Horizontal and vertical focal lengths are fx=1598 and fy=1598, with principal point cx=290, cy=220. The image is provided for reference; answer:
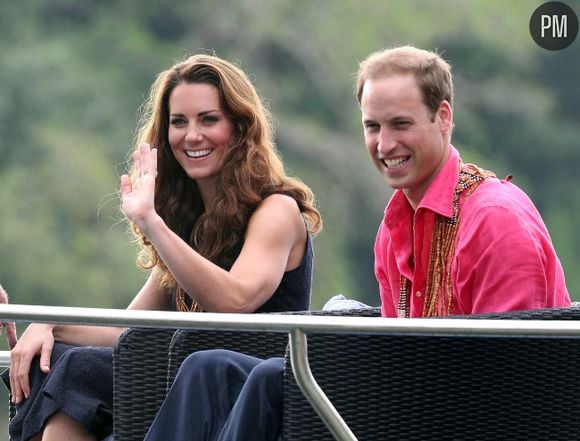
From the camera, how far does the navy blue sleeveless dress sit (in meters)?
3.12

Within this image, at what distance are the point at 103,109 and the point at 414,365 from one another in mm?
16006

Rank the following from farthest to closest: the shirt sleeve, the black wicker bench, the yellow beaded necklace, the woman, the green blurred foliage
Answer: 1. the green blurred foliage
2. the woman
3. the yellow beaded necklace
4. the shirt sleeve
5. the black wicker bench

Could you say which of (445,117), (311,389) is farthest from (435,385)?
(445,117)

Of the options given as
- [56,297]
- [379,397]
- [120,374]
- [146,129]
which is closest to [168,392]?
[120,374]

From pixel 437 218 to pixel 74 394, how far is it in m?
0.79

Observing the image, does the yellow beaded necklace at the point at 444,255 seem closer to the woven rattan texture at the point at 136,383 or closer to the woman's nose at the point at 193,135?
the woven rattan texture at the point at 136,383

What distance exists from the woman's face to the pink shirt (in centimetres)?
62

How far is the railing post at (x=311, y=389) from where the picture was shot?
2336 millimetres

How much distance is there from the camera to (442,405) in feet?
8.38

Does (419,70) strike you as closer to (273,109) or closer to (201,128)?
(201,128)

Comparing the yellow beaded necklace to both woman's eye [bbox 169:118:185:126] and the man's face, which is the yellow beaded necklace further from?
woman's eye [bbox 169:118:185:126]

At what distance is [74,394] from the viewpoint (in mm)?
3127

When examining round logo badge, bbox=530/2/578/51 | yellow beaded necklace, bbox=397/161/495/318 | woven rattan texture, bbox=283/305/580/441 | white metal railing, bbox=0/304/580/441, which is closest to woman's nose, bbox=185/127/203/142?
yellow beaded necklace, bbox=397/161/495/318

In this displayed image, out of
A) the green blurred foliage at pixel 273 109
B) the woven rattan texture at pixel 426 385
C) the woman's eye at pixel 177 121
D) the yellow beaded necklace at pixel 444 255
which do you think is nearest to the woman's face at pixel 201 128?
the woman's eye at pixel 177 121
